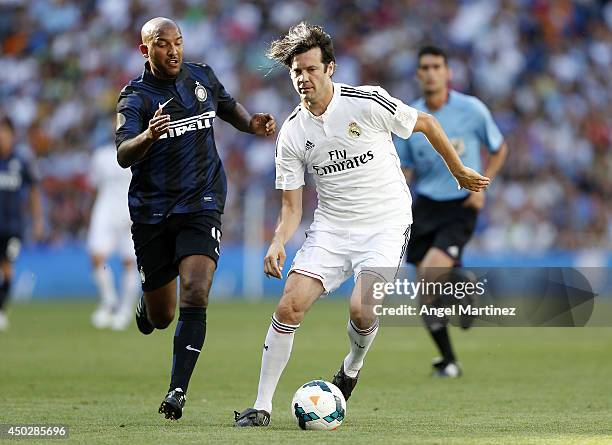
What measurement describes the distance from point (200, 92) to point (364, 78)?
667 inches

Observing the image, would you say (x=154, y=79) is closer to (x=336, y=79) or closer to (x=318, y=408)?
(x=318, y=408)

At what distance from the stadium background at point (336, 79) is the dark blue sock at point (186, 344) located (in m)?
14.3

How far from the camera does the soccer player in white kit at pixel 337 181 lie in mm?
7426

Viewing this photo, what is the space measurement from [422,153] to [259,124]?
3358mm

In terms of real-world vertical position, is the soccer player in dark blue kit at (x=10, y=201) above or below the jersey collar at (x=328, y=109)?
above

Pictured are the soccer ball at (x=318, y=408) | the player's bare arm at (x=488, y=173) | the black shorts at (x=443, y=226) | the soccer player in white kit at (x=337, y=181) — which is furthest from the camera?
the black shorts at (x=443, y=226)

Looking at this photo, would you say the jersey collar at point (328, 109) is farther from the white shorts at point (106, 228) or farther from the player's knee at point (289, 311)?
the white shorts at point (106, 228)

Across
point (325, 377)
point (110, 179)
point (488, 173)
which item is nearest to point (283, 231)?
point (325, 377)

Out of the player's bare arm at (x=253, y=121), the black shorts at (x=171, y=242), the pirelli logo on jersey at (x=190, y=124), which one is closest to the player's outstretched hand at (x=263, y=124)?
the player's bare arm at (x=253, y=121)

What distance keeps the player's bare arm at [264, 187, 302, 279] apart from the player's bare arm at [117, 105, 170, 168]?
3.11ft

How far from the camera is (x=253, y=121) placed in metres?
8.41

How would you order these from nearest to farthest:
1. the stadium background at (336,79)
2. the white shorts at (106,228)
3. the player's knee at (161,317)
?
the player's knee at (161,317)
the white shorts at (106,228)
the stadium background at (336,79)

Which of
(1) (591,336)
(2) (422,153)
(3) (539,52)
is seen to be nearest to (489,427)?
(2) (422,153)

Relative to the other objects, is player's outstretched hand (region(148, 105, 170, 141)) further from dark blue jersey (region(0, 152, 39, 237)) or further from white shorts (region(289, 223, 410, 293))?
dark blue jersey (region(0, 152, 39, 237))
